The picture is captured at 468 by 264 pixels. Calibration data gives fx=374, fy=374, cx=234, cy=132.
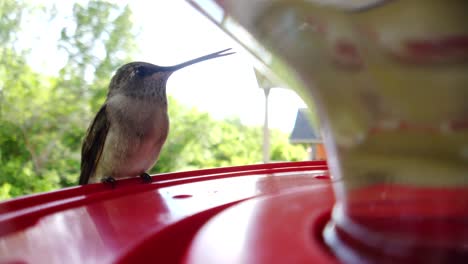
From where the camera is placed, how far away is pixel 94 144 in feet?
5.72

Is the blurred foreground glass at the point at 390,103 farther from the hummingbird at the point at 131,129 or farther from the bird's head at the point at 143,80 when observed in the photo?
the bird's head at the point at 143,80

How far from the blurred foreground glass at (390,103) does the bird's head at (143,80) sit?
1.60 m

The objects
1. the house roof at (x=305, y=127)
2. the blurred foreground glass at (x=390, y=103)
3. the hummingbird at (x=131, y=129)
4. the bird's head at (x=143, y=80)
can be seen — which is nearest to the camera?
the blurred foreground glass at (x=390, y=103)

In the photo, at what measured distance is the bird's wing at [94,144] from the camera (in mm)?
1706

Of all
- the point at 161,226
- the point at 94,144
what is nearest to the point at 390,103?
the point at 161,226

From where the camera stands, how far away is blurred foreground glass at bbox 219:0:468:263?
0.69ft

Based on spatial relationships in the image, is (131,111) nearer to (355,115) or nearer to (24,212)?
(24,212)

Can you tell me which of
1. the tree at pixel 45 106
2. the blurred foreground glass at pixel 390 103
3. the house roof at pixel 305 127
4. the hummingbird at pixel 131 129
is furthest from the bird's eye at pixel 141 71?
the tree at pixel 45 106

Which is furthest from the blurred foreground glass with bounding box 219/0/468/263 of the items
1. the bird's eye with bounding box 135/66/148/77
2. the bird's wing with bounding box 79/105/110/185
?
the bird's eye with bounding box 135/66/148/77

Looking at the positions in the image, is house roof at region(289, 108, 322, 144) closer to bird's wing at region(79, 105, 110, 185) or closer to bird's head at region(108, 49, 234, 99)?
bird's head at region(108, 49, 234, 99)

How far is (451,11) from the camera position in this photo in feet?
0.66

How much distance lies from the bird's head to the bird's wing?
0.18 metres

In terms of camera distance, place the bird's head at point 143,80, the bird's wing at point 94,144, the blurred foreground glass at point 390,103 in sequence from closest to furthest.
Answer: the blurred foreground glass at point 390,103 → the bird's wing at point 94,144 → the bird's head at point 143,80

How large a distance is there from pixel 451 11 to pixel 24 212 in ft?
1.41
